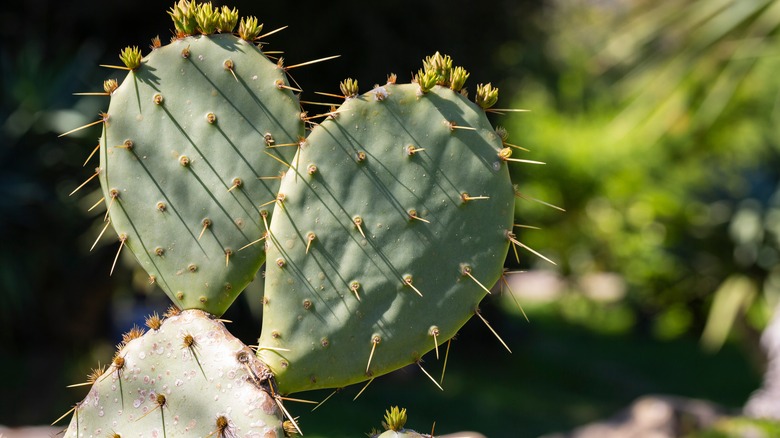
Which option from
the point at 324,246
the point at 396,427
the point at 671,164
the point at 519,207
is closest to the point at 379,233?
the point at 324,246

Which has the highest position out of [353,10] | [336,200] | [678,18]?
[678,18]

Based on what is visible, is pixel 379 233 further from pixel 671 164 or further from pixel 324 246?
pixel 671 164

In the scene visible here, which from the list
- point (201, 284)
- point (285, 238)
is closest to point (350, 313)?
point (285, 238)

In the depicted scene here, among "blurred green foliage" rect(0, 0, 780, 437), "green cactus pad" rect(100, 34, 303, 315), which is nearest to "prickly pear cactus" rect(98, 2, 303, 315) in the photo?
"green cactus pad" rect(100, 34, 303, 315)

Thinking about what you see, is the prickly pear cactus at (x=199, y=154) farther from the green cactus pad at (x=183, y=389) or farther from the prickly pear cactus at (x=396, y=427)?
the prickly pear cactus at (x=396, y=427)

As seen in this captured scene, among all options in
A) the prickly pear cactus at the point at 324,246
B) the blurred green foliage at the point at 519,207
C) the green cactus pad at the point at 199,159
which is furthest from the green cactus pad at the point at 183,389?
the blurred green foliage at the point at 519,207

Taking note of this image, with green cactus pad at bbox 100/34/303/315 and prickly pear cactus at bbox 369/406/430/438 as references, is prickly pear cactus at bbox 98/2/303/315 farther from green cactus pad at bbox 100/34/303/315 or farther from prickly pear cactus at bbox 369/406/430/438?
prickly pear cactus at bbox 369/406/430/438

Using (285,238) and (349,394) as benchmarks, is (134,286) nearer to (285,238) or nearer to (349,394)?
(349,394)
